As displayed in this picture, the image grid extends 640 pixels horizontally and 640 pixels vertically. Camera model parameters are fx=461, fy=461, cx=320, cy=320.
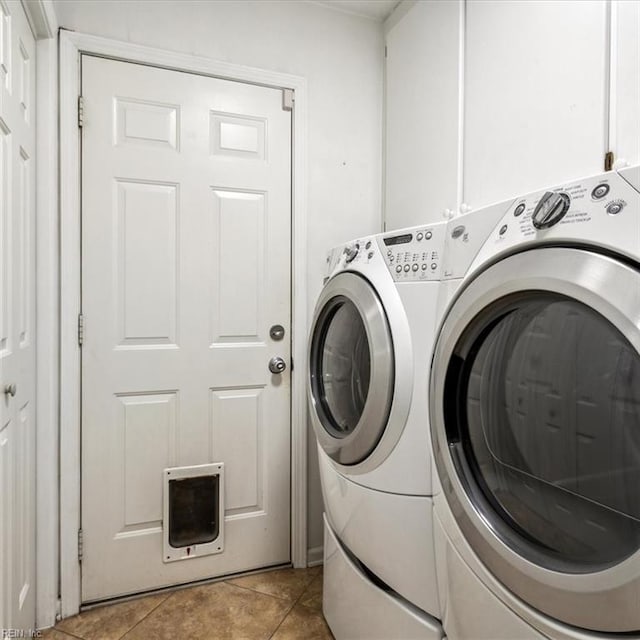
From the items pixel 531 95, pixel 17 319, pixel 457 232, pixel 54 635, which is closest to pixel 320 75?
pixel 531 95

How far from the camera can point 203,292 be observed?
1831mm

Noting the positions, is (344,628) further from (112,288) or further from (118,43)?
(118,43)

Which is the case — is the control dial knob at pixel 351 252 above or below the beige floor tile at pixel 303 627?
above

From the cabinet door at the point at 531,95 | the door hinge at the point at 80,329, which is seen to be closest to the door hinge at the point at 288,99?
the cabinet door at the point at 531,95

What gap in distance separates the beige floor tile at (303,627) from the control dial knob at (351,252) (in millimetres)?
1263

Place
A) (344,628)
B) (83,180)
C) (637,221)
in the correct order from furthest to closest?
(83,180) < (344,628) < (637,221)

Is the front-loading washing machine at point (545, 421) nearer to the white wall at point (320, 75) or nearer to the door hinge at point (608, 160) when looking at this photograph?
the door hinge at point (608, 160)

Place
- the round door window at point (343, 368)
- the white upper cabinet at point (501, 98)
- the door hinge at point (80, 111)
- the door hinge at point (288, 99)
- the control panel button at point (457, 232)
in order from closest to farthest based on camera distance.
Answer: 1. the control panel button at point (457, 232)
2. the white upper cabinet at point (501, 98)
3. the round door window at point (343, 368)
4. the door hinge at point (80, 111)
5. the door hinge at point (288, 99)

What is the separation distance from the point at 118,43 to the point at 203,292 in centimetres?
95

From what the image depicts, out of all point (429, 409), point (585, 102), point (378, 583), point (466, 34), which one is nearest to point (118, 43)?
point (466, 34)

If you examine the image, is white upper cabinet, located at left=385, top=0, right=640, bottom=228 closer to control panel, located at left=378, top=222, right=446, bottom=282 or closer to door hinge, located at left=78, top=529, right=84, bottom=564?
control panel, located at left=378, top=222, right=446, bottom=282

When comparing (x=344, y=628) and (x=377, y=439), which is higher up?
(x=377, y=439)

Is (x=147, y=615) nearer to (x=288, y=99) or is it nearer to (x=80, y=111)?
(x=80, y=111)

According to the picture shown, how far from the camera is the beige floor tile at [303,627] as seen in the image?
5.11 ft
